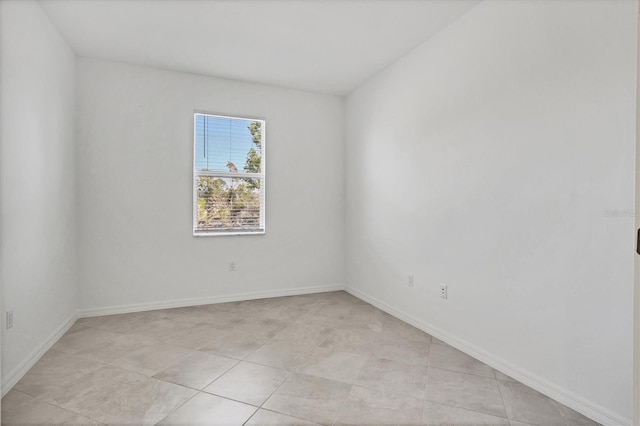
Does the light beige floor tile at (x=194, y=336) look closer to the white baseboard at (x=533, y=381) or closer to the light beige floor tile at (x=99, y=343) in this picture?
the light beige floor tile at (x=99, y=343)

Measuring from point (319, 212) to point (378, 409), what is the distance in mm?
2814

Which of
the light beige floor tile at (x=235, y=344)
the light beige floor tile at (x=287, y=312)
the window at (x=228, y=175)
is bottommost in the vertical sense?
the light beige floor tile at (x=235, y=344)

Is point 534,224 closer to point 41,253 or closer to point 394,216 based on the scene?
point 394,216

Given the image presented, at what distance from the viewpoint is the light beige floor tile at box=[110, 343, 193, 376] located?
2.31 m

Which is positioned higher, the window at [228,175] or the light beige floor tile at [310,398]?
the window at [228,175]

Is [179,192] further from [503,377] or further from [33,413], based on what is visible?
[503,377]

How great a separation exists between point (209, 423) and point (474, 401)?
4.69ft

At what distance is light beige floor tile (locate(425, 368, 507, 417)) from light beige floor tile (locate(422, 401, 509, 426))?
0.04 metres

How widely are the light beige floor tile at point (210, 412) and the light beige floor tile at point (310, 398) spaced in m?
0.14

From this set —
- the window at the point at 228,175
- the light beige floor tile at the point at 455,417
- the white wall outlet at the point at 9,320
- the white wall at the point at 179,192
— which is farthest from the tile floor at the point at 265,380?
the window at the point at 228,175

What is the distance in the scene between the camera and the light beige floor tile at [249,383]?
77.9 inches

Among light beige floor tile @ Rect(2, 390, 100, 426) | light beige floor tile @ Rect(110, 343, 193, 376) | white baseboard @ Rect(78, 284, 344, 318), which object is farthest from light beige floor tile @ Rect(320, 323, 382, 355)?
light beige floor tile @ Rect(2, 390, 100, 426)

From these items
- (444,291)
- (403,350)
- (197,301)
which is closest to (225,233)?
(197,301)

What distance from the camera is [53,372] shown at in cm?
225
